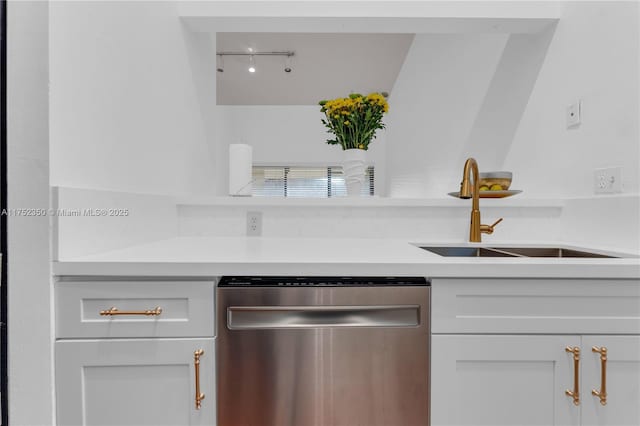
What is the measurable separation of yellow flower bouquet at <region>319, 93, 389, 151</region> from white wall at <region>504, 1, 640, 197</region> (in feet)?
2.47

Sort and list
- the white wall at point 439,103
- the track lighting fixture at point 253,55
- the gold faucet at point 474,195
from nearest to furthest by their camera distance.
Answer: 1. the gold faucet at point 474,195
2. the white wall at point 439,103
3. the track lighting fixture at point 253,55

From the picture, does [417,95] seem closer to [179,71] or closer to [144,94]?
[179,71]

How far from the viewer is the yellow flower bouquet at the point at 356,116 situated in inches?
55.7

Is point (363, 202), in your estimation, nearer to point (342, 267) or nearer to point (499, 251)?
point (499, 251)

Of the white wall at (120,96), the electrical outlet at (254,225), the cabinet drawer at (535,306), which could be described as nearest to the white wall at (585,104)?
the cabinet drawer at (535,306)

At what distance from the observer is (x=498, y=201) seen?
1369 mm

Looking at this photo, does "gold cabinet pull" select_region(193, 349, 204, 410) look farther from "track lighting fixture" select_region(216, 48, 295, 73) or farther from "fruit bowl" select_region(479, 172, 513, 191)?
"track lighting fixture" select_region(216, 48, 295, 73)

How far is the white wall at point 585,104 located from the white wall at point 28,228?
5.51 ft

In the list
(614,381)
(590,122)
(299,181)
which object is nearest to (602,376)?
(614,381)

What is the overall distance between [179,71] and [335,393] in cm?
142

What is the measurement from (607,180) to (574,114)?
12.8 inches

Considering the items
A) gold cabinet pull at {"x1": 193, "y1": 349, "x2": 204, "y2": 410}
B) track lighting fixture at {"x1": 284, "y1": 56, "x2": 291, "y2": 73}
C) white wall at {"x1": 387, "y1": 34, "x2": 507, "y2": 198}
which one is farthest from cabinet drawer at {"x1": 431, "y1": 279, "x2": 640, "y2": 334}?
track lighting fixture at {"x1": 284, "y1": 56, "x2": 291, "y2": 73}

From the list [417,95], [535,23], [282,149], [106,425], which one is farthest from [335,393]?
[282,149]

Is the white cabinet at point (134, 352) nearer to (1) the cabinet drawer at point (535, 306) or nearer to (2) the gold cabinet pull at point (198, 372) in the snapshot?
(2) the gold cabinet pull at point (198, 372)
